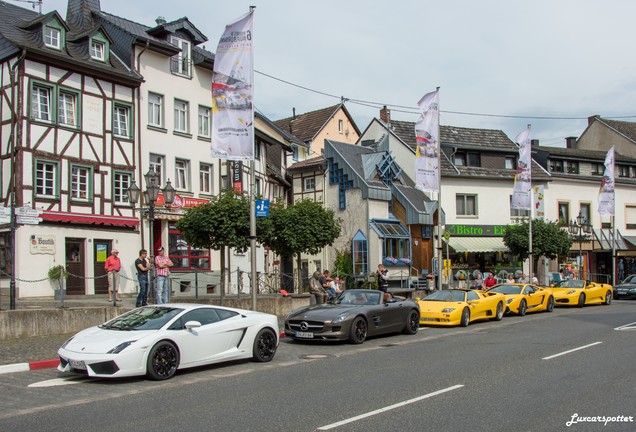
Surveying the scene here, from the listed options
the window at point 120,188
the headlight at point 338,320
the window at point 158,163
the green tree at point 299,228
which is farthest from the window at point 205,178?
the headlight at point 338,320

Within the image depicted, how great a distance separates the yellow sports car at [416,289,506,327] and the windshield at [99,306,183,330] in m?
10.3

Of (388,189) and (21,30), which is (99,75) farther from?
(388,189)

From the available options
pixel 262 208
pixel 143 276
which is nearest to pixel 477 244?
pixel 262 208

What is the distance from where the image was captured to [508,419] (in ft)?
25.1

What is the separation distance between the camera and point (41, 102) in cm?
2578

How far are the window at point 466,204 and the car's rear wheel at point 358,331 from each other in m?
26.7

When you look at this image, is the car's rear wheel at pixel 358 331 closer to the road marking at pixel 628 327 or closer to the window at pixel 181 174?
the road marking at pixel 628 327

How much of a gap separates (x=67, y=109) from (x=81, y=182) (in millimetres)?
2965

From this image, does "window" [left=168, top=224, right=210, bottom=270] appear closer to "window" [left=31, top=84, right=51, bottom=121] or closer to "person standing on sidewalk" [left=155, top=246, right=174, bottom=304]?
"window" [left=31, top=84, right=51, bottom=121]

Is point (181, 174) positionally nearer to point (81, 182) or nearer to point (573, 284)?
point (81, 182)

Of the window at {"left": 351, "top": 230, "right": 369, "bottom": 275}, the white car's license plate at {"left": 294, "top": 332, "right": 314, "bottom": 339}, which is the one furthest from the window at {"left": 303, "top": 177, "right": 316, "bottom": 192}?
the white car's license plate at {"left": 294, "top": 332, "right": 314, "bottom": 339}

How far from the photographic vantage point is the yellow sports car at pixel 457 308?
2014 cm

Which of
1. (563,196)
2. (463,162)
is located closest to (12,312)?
(463,162)

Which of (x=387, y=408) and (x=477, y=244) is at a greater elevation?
(x=477, y=244)
